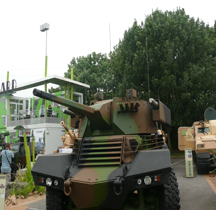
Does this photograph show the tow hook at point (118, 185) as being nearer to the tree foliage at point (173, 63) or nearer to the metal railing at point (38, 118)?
the tree foliage at point (173, 63)

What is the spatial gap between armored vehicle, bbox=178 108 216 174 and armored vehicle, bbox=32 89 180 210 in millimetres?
3916

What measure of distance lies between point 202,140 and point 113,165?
20.6ft

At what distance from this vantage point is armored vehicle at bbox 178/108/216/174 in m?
9.66

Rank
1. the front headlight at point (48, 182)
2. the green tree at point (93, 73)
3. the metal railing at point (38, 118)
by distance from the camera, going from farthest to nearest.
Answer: the green tree at point (93, 73), the metal railing at point (38, 118), the front headlight at point (48, 182)

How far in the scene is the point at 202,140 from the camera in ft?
32.9

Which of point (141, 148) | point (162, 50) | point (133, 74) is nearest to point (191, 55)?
point (162, 50)

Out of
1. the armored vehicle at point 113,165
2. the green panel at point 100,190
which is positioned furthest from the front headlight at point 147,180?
the green panel at point 100,190

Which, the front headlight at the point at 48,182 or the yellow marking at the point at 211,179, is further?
the yellow marking at the point at 211,179

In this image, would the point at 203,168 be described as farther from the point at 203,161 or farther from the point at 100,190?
the point at 100,190

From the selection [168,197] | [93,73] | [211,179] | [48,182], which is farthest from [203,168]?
[93,73]

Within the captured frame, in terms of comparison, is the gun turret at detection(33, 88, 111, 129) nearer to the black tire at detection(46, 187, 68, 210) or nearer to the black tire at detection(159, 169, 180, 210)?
the black tire at detection(46, 187, 68, 210)

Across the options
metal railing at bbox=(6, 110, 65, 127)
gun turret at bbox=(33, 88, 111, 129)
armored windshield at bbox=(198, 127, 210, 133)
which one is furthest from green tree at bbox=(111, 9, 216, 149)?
gun turret at bbox=(33, 88, 111, 129)

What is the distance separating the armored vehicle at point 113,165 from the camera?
4.35m

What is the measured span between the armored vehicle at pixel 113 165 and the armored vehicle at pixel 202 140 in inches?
154
